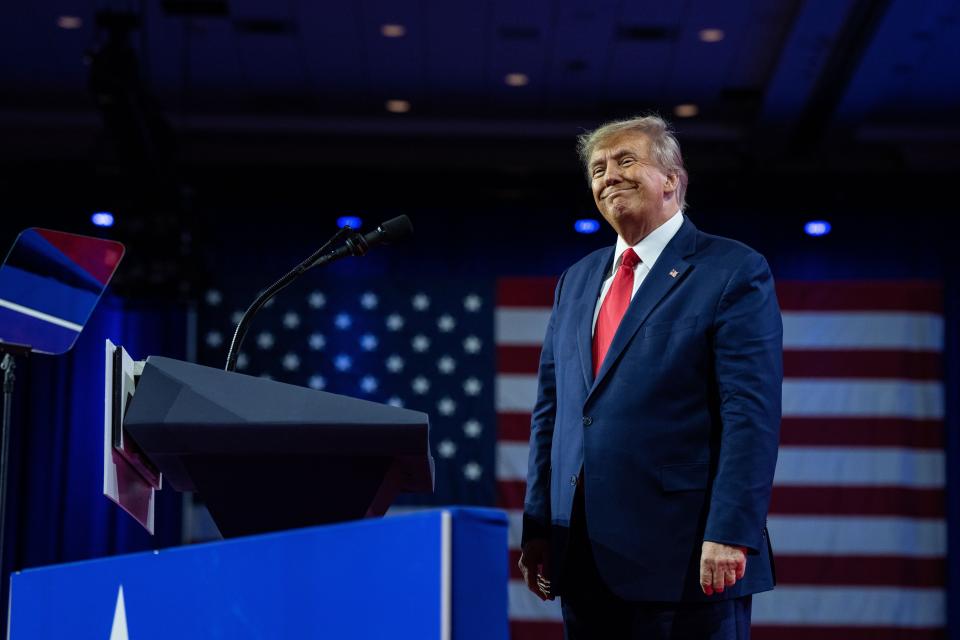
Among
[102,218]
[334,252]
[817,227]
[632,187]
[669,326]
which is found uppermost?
[817,227]

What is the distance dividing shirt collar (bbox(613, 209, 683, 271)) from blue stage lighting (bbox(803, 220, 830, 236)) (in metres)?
5.51

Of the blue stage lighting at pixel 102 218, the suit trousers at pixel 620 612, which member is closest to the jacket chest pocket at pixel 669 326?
the suit trousers at pixel 620 612

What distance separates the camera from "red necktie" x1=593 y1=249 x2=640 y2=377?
2.07 m

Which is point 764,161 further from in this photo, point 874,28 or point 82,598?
point 82,598

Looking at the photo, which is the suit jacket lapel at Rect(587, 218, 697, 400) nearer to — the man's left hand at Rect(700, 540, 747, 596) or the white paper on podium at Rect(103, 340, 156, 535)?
the man's left hand at Rect(700, 540, 747, 596)

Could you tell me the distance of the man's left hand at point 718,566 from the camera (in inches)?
72.2

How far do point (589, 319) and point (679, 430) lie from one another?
0.27m

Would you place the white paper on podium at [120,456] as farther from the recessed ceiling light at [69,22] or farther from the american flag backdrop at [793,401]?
the american flag backdrop at [793,401]

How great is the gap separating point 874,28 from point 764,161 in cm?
179

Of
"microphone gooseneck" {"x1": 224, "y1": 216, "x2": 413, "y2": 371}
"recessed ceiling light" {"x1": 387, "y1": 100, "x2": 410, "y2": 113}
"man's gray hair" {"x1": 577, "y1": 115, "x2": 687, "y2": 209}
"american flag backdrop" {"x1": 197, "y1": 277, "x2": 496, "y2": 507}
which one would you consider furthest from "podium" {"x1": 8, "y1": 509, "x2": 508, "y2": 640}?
"recessed ceiling light" {"x1": 387, "y1": 100, "x2": 410, "y2": 113}

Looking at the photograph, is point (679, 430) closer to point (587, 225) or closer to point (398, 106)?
point (587, 225)

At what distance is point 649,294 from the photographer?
6.64ft

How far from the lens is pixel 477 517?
1050 mm

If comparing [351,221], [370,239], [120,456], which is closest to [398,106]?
[351,221]
